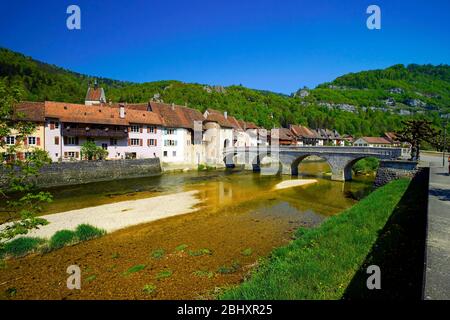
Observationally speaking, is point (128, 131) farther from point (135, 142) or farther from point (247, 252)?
point (247, 252)

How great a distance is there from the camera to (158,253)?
14805 millimetres

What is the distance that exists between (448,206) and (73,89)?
395ft

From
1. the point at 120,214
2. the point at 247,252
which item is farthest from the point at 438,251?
the point at 120,214

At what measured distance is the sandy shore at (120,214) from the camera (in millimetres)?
18469

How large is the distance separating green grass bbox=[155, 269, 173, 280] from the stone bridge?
30.8m

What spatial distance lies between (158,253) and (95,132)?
33.8 meters

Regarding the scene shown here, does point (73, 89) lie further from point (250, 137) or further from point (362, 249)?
point (362, 249)

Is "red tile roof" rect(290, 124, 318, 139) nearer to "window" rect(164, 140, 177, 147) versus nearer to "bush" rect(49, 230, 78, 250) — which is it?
"window" rect(164, 140, 177, 147)

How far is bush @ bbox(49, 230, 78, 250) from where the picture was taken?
15.4 meters

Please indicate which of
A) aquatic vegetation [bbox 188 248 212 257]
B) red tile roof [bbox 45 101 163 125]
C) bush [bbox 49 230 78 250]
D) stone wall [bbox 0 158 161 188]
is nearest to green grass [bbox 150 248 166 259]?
aquatic vegetation [bbox 188 248 212 257]

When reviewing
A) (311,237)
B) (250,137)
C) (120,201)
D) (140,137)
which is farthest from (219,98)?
(311,237)

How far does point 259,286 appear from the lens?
9.47 m

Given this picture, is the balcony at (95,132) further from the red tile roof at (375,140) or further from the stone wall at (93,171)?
the red tile roof at (375,140)

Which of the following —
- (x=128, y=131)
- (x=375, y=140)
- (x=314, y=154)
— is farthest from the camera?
(x=375, y=140)
